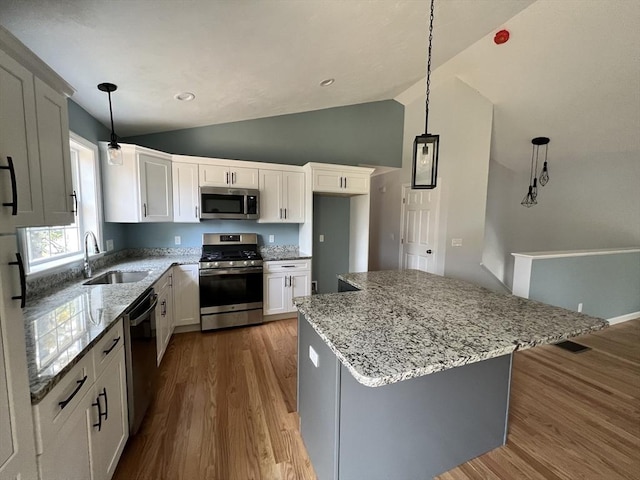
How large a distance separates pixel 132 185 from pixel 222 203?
3.10 ft

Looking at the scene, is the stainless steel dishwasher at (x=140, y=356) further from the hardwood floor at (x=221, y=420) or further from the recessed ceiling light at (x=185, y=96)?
the recessed ceiling light at (x=185, y=96)

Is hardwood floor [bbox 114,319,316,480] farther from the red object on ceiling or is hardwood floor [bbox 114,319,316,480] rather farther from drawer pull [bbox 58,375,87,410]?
the red object on ceiling

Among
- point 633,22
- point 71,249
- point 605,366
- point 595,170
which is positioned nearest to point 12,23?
point 71,249

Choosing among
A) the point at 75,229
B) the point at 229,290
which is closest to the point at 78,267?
the point at 75,229

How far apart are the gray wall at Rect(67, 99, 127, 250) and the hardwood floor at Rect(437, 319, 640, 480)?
3.65 metres

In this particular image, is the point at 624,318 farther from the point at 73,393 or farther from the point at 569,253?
the point at 73,393

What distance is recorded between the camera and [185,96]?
2.62 m

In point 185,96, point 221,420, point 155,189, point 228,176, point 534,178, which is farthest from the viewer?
point 534,178

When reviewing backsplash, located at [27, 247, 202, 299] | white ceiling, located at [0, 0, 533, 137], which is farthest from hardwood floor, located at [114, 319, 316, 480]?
white ceiling, located at [0, 0, 533, 137]

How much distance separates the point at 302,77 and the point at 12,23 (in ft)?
6.82

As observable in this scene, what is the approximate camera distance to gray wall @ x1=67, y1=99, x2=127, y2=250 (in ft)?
7.50

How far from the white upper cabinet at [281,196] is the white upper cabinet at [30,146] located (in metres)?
2.36

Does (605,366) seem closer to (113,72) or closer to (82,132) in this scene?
(113,72)

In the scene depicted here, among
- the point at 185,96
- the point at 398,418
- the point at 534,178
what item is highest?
the point at 185,96
